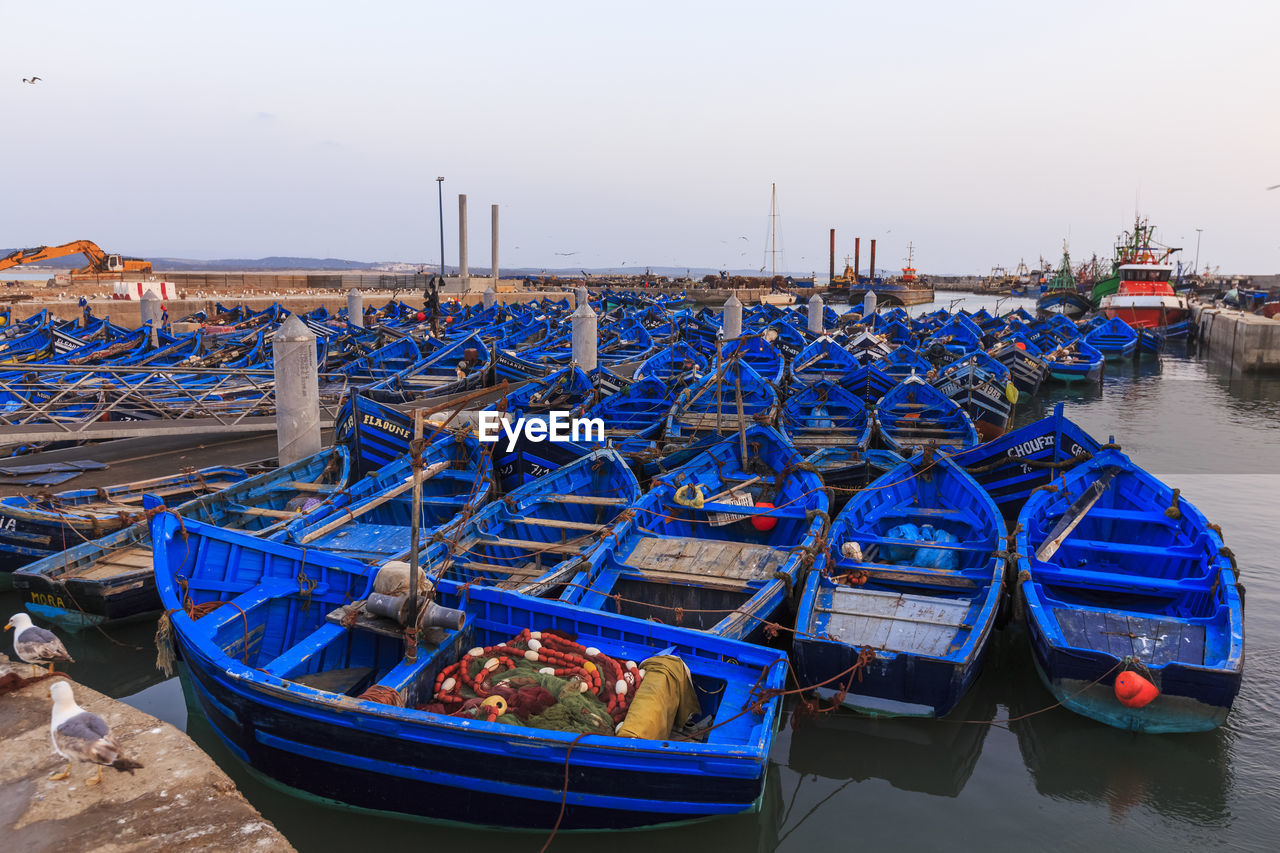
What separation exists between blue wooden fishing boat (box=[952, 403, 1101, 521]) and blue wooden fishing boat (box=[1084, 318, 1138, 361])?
32.7m

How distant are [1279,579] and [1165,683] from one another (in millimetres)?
6991

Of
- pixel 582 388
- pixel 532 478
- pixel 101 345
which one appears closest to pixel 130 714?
pixel 532 478

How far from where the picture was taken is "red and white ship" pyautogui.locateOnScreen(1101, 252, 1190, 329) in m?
50.7

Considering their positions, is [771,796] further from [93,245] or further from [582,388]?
[93,245]

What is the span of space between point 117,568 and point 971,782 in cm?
1009

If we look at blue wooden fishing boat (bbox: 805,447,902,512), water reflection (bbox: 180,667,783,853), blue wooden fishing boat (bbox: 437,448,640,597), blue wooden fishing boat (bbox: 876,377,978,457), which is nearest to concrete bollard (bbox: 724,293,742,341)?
blue wooden fishing boat (bbox: 876,377,978,457)

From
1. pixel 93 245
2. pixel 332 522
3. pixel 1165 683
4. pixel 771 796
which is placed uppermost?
pixel 93 245

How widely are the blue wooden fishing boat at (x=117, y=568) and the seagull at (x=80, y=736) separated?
170 inches

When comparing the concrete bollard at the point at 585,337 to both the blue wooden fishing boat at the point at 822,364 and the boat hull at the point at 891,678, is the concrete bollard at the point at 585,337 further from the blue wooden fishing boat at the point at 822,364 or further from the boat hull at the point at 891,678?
the boat hull at the point at 891,678

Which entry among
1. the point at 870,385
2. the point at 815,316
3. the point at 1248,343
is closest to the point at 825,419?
the point at 870,385

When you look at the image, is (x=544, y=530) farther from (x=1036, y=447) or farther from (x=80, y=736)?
(x=1036, y=447)

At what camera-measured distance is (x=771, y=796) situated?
24.8ft

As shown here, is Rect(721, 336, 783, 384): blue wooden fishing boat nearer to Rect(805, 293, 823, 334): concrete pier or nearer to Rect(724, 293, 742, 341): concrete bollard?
Rect(724, 293, 742, 341): concrete bollard

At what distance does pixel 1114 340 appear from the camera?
136 feet
